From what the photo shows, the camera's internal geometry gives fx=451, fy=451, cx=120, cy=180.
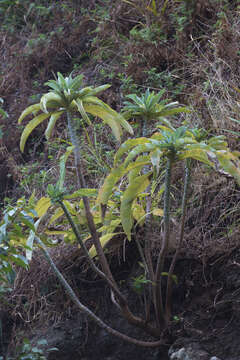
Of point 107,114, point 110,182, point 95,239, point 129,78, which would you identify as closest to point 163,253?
point 95,239

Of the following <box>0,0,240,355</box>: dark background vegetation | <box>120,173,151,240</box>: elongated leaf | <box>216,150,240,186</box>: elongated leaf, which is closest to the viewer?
<box>216,150,240,186</box>: elongated leaf

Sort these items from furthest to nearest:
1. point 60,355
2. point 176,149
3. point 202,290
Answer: point 60,355
point 202,290
point 176,149

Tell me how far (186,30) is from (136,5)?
65cm

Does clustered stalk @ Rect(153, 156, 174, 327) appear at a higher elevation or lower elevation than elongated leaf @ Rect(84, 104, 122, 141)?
lower

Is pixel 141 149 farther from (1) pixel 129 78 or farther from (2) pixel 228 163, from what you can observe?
(1) pixel 129 78

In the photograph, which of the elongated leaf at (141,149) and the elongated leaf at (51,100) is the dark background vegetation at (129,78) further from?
the elongated leaf at (51,100)

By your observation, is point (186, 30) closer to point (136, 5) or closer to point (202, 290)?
point (136, 5)

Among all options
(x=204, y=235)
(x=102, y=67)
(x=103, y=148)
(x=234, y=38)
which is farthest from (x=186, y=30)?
Result: (x=204, y=235)

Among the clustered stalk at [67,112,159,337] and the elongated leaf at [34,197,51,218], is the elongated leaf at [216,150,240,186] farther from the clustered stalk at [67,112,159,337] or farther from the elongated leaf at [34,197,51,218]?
the elongated leaf at [34,197,51,218]

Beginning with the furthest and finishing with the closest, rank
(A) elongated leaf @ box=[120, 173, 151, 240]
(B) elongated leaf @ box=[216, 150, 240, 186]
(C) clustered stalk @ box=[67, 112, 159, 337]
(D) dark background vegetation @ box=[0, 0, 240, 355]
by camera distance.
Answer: (D) dark background vegetation @ box=[0, 0, 240, 355]
(C) clustered stalk @ box=[67, 112, 159, 337]
(A) elongated leaf @ box=[120, 173, 151, 240]
(B) elongated leaf @ box=[216, 150, 240, 186]

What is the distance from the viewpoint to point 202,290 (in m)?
2.31

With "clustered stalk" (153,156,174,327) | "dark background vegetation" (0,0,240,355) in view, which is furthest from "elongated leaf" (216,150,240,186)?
"dark background vegetation" (0,0,240,355)

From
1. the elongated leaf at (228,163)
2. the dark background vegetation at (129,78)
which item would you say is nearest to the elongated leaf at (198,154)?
the elongated leaf at (228,163)

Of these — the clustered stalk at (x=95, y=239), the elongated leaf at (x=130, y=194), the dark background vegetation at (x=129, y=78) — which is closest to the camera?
the elongated leaf at (x=130, y=194)
